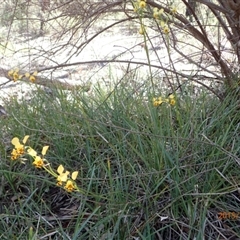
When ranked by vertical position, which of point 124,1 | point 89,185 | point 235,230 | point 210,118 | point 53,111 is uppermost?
point 124,1

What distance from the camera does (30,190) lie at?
253 centimetres

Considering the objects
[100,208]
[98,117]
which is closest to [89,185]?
[100,208]

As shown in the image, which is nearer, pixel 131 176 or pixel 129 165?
pixel 131 176

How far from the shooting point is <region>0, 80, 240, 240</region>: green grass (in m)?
2.18

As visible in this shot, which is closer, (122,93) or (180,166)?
(180,166)

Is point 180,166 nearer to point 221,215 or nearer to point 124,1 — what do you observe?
point 221,215

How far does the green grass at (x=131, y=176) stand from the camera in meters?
2.18

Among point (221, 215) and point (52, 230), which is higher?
point (52, 230)

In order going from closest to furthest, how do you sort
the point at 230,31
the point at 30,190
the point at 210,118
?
the point at 30,190 < the point at 210,118 < the point at 230,31


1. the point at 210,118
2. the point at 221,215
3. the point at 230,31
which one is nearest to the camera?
the point at 221,215

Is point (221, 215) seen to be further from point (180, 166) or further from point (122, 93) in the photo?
point (122, 93)

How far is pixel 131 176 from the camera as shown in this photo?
2.36m

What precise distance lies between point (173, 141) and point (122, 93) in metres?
0.82

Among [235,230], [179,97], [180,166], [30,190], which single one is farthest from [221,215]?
[179,97]
